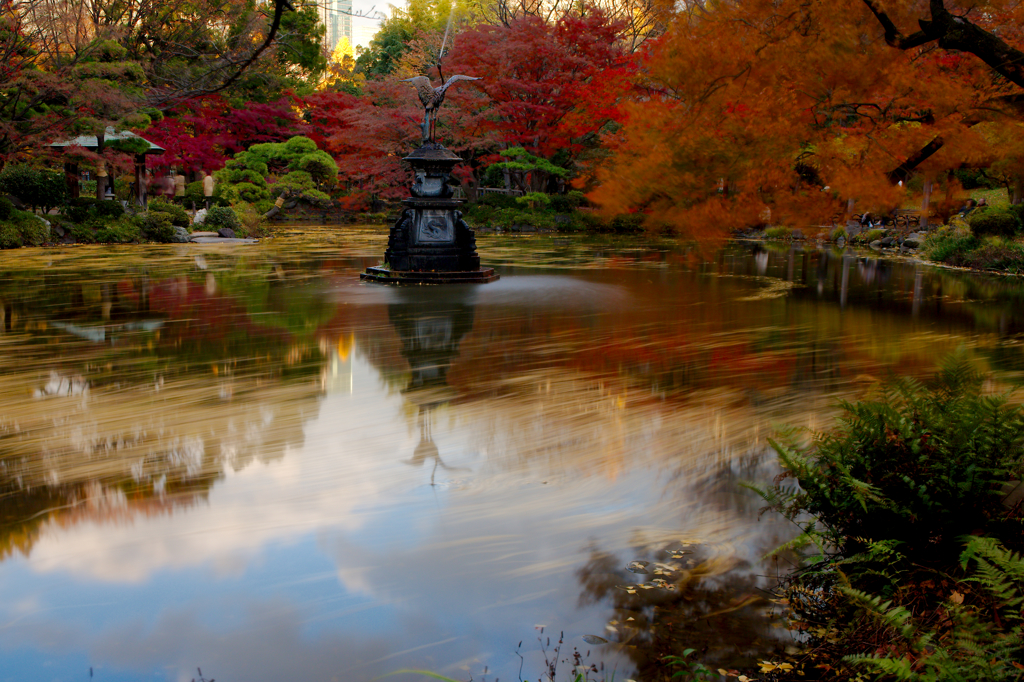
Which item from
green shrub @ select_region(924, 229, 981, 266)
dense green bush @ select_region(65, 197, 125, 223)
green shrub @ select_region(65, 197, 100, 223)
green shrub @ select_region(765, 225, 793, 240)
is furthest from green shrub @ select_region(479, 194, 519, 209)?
green shrub @ select_region(924, 229, 981, 266)

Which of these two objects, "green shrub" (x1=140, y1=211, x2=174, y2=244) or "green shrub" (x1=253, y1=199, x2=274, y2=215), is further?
"green shrub" (x1=253, y1=199, x2=274, y2=215)

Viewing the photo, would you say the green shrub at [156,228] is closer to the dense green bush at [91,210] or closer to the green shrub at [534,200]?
the dense green bush at [91,210]

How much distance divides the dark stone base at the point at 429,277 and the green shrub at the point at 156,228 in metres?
12.5

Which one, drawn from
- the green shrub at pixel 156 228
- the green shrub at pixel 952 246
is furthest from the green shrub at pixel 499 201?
the green shrub at pixel 952 246

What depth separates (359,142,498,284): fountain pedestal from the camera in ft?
46.4

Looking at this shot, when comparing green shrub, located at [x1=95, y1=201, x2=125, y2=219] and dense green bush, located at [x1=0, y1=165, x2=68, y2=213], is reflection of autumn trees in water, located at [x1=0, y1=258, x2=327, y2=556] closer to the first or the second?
dense green bush, located at [x1=0, y1=165, x2=68, y2=213]

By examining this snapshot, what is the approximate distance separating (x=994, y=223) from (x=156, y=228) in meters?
22.0

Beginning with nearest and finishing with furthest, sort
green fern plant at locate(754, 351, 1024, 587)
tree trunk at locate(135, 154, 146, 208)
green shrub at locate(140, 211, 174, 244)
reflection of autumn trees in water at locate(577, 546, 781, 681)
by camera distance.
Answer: reflection of autumn trees in water at locate(577, 546, 781, 681)
green fern plant at locate(754, 351, 1024, 587)
green shrub at locate(140, 211, 174, 244)
tree trunk at locate(135, 154, 146, 208)

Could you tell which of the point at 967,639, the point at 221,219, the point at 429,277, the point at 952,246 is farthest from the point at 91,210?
the point at 967,639

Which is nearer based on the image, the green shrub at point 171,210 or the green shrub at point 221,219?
the green shrub at point 171,210

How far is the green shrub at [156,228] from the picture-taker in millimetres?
23938

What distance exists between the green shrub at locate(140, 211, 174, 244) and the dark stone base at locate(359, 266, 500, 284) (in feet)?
40.9

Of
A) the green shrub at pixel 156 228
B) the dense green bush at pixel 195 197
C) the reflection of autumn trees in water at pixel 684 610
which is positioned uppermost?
the dense green bush at pixel 195 197

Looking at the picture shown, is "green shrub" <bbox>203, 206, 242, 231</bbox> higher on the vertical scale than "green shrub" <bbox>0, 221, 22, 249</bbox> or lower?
higher
